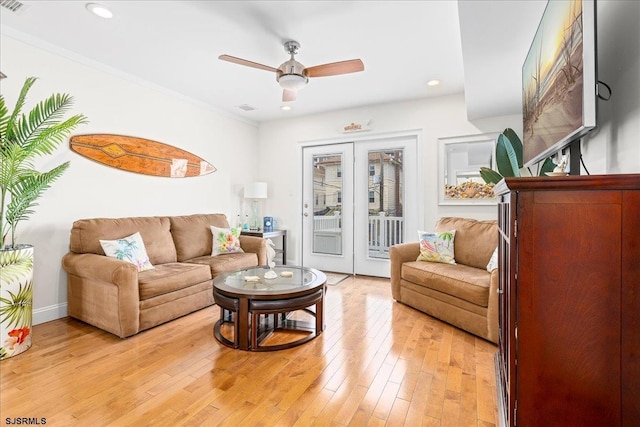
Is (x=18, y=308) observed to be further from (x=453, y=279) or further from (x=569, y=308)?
(x=453, y=279)

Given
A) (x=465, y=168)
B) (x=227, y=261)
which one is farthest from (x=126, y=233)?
(x=465, y=168)

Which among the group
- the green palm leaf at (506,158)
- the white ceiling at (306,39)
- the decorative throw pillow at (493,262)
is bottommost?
the decorative throw pillow at (493,262)

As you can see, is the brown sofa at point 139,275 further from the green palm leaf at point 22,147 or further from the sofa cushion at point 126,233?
the green palm leaf at point 22,147

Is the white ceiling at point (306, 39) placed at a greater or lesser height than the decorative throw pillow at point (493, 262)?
greater

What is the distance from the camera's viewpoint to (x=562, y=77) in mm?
1372

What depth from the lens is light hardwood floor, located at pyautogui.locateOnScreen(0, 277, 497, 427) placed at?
5.49ft

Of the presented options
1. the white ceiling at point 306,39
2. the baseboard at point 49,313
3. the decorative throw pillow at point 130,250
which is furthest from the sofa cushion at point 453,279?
the baseboard at point 49,313

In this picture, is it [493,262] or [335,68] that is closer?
[335,68]

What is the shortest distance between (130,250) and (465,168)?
158 inches

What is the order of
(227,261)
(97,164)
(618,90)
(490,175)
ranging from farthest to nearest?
1. (227,261)
2. (97,164)
3. (490,175)
4. (618,90)

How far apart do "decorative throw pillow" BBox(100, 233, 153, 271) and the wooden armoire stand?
305 centimetres

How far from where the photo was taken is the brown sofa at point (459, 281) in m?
2.57

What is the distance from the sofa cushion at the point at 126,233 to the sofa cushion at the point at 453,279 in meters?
2.67

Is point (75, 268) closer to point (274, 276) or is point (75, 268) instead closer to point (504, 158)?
point (274, 276)
